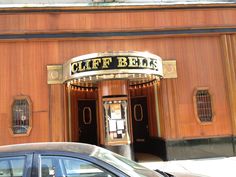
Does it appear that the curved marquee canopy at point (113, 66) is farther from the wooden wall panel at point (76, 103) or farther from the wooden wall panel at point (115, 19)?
the wooden wall panel at point (76, 103)

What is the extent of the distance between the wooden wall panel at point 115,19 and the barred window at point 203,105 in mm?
2492

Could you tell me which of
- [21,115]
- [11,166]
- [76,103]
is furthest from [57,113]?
[11,166]

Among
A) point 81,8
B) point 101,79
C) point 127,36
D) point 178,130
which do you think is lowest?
point 178,130

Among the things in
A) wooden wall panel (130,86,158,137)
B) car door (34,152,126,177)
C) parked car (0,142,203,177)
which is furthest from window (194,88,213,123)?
car door (34,152,126,177)

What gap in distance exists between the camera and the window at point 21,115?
10195 millimetres

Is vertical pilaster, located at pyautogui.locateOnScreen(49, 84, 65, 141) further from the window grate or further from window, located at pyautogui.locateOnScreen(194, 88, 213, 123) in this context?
window, located at pyautogui.locateOnScreen(194, 88, 213, 123)

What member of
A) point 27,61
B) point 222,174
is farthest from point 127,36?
point 222,174

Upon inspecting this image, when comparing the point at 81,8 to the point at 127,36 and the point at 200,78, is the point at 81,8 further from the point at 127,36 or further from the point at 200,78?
the point at 200,78

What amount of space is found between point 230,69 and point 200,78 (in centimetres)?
117

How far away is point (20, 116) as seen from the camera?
1028cm

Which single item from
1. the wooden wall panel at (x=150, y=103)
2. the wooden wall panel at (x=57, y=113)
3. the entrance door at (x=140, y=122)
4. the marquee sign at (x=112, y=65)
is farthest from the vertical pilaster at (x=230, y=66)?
the wooden wall panel at (x=57, y=113)

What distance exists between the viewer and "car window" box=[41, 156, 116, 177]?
10.1 feet

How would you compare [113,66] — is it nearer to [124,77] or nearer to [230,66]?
[124,77]

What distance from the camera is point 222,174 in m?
7.90
